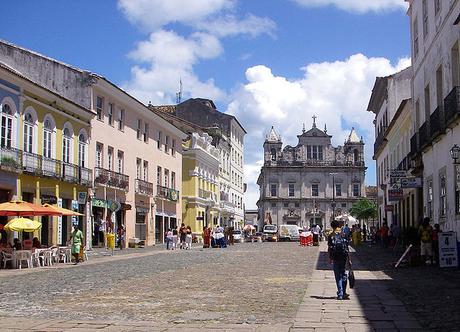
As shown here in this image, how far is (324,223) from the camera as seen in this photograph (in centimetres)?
9975

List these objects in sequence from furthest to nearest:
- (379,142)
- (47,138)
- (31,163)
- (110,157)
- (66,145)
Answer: (379,142), (110,157), (66,145), (47,138), (31,163)

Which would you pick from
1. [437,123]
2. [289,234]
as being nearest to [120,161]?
[437,123]

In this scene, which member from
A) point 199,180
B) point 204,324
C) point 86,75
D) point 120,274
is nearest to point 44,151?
point 86,75

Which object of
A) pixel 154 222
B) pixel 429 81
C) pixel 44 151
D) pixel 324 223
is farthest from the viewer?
pixel 324 223

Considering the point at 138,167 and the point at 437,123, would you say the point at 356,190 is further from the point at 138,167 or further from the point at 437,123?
the point at 437,123

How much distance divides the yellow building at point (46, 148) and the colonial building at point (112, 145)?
11 centimetres

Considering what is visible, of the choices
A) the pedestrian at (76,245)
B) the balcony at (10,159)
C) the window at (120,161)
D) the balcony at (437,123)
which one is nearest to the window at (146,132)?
the window at (120,161)

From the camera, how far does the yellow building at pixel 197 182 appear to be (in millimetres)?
55312

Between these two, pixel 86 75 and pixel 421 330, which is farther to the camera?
pixel 86 75

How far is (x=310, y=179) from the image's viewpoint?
102m

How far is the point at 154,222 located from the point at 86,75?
14.6 m

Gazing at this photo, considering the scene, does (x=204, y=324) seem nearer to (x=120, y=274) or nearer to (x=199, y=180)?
(x=120, y=274)

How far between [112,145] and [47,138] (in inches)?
327

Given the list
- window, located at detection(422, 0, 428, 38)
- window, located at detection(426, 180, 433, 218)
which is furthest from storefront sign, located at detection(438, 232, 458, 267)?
window, located at detection(422, 0, 428, 38)
